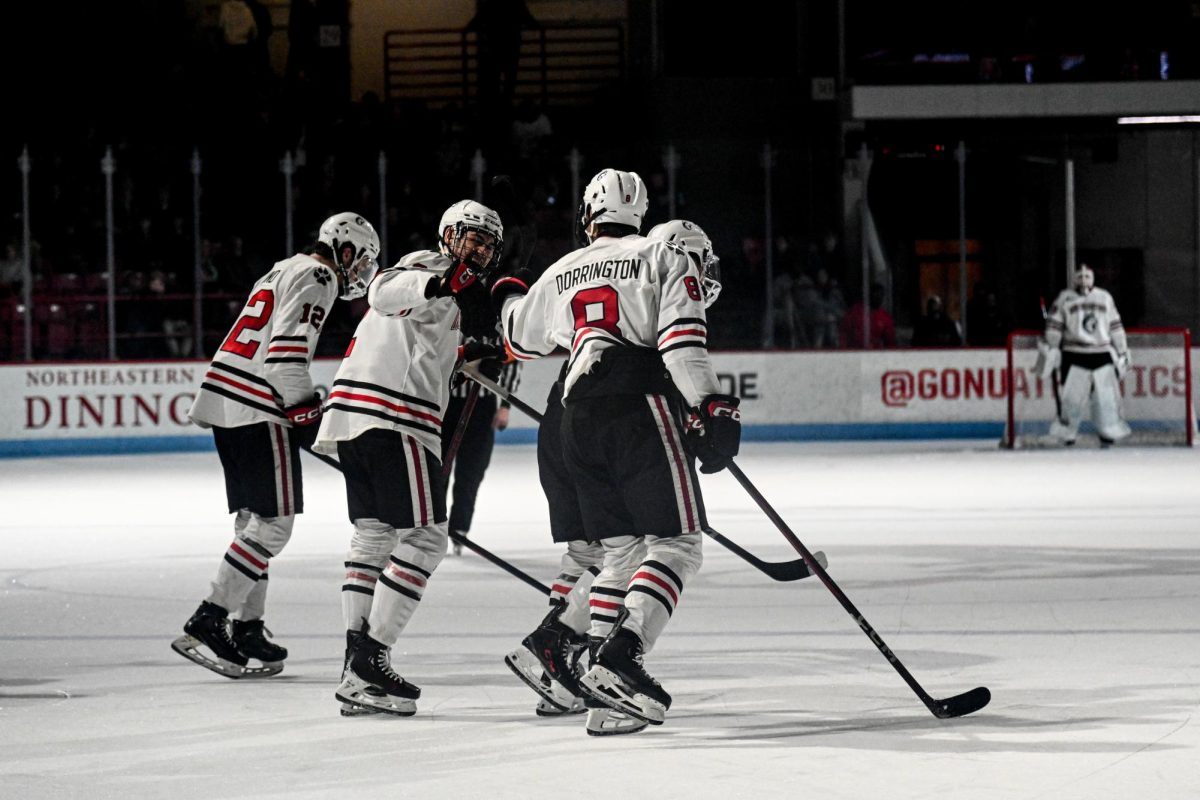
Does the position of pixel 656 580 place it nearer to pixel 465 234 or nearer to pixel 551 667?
pixel 551 667

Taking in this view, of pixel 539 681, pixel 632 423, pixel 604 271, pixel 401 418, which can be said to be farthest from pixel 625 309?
pixel 539 681

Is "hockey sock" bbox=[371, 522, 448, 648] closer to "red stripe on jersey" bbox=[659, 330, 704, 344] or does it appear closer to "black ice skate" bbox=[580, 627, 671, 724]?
"black ice skate" bbox=[580, 627, 671, 724]

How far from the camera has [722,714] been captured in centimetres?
437

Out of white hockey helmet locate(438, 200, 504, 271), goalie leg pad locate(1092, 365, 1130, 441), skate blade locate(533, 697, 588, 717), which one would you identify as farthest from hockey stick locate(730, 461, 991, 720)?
goalie leg pad locate(1092, 365, 1130, 441)

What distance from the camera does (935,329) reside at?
15.1 metres

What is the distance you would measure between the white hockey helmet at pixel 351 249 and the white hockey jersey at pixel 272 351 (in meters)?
0.06

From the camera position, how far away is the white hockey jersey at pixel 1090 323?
13.7m

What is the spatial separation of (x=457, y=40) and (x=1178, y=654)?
16448mm

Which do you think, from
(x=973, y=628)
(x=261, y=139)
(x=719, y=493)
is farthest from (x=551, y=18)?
(x=973, y=628)

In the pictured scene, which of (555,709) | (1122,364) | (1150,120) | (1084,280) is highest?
(1150,120)

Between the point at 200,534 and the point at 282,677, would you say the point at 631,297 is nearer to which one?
the point at 282,677

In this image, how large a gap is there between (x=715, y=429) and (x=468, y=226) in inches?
38.7

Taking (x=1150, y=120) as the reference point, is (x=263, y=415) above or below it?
below

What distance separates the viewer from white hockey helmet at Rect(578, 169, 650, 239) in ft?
14.8
